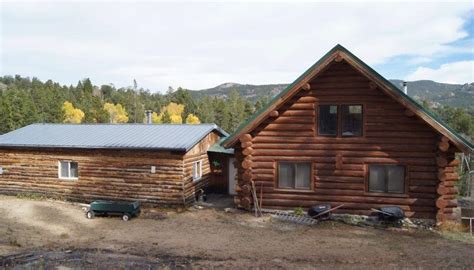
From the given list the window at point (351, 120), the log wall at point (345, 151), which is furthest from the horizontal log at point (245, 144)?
the window at point (351, 120)

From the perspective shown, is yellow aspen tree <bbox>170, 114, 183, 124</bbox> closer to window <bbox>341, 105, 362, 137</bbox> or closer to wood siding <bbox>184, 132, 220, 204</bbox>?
wood siding <bbox>184, 132, 220, 204</bbox>

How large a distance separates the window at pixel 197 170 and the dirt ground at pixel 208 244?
3590 millimetres

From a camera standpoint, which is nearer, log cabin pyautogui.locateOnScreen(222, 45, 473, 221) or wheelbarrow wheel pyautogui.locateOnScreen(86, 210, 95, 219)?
log cabin pyautogui.locateOnScreen(222, 45, 473, 221)

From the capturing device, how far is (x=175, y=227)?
17.3 m

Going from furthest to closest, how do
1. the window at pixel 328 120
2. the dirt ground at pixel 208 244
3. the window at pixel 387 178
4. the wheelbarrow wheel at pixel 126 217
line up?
1. the wheelbarrow wheel at pixel 126 217
2. the window at pixel 328 120
3. the window at pixel 387 178
4. the dirt ground at pixel 208 244

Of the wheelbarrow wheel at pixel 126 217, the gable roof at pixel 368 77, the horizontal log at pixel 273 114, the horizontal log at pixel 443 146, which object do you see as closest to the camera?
the gable roof at pixel 368 77

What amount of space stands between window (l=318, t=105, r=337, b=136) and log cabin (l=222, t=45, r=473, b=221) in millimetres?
44

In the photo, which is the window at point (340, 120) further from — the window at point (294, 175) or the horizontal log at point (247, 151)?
the horizontal log at point (247, 151)

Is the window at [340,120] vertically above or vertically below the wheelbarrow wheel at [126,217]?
above

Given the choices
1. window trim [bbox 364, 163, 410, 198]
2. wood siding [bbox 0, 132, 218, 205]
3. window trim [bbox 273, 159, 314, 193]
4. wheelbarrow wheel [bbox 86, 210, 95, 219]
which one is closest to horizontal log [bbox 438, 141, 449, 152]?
window trim [bbox 364, 163, 410, 198]

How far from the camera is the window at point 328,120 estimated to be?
18.3m

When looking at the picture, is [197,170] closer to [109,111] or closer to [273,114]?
[273,114]

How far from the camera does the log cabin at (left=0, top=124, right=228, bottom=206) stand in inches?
831

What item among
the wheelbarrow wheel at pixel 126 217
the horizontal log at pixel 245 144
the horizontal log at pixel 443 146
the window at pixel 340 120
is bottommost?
the wheelbarrow wheel at pixel 126 217
